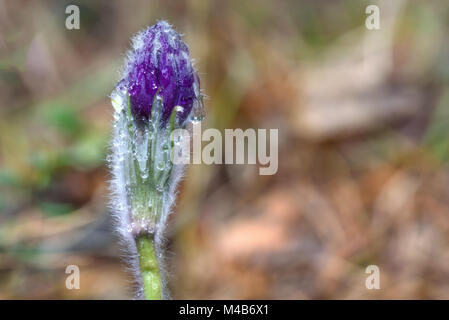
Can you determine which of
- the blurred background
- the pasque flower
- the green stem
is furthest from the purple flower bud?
the blurred background

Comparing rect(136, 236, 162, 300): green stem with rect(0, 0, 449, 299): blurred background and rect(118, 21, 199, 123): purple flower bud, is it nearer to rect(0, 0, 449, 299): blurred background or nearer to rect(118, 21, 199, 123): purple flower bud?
rect(118, 21, 199, 123): purple flower bud

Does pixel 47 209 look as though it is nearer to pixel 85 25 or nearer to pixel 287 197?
pixel 287 197

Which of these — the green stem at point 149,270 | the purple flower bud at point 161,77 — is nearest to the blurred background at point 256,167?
the green stem at point 149,270

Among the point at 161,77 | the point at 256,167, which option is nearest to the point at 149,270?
the point at 161,77

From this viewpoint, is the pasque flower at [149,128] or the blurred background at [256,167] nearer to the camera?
the pasque flower at [149,128]

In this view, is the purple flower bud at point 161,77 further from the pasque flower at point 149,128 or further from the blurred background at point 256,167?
the blurred background at point 256,167
